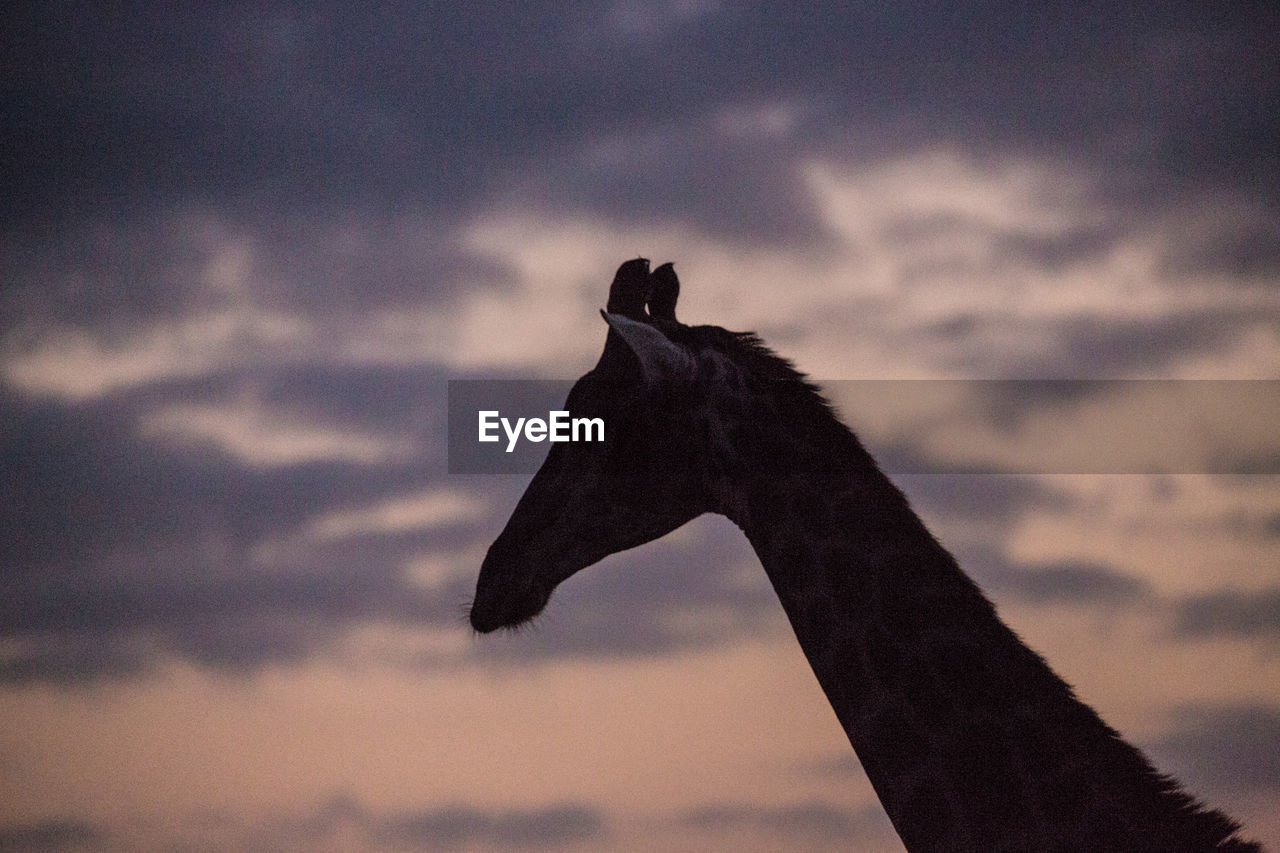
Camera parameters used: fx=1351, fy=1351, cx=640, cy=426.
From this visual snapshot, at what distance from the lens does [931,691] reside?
7402 mm

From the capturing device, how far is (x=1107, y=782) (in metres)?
6.95

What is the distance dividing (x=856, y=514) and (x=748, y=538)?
2.49ft

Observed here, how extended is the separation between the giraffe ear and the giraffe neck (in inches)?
30.7

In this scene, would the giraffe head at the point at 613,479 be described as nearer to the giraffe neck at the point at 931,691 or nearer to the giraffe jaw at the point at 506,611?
the giraffe jaw at the point at 506,611

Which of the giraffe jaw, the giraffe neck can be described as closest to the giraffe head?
the giraffe jaw

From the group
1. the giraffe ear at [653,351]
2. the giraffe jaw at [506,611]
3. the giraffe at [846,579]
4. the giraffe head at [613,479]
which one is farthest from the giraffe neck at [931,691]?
the giraffe jaw at [506,611]

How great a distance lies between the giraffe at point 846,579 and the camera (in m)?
7.01

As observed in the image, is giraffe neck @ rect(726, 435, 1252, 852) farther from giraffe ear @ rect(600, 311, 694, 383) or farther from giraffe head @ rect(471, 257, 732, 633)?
giraffe ear @ rect(600, 311, 694, 383)

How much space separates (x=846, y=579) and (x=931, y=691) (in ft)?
2.67

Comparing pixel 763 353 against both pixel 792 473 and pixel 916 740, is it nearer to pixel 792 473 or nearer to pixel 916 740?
pixel 792 473

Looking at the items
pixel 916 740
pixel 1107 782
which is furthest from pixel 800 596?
pixel 1107 782

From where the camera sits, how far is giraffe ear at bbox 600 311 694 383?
26.3 ft

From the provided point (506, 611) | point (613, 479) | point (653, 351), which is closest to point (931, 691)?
point (613, 479)

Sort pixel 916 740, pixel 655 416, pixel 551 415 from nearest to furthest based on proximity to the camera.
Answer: pixel 916 740 < pixel 655 416 < pixel 551 415
